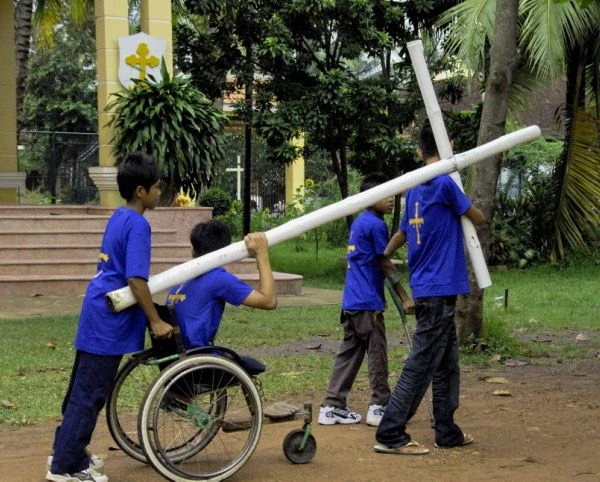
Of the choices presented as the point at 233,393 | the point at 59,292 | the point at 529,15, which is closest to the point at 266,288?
the point at 233,393

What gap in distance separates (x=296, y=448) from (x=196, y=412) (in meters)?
0.71

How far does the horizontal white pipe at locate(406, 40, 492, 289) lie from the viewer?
627 cm

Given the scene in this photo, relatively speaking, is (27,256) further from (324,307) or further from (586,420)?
(586,420)

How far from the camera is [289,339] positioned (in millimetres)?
11031

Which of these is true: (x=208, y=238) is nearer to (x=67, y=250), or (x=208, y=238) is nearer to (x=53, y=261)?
(x=53, y=261)

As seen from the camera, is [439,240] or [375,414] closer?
[439,240]

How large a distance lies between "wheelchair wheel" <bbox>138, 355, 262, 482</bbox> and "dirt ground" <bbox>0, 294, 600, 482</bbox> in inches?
8.0

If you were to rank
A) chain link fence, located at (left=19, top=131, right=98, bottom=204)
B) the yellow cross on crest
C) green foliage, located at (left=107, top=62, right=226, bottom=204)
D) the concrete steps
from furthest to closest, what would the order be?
chain link fence, located at (left=19, top=131, right=98, bottom=204), the yellow cross on crest, green foliage, located at (left=107, top=62, right=226, bottom=204), the concrete steps

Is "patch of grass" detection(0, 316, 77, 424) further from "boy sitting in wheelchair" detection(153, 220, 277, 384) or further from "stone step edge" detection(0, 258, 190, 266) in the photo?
"stone step edge" detection(0, 258, 190, 266)

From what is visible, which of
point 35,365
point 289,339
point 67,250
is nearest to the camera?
point 35,365

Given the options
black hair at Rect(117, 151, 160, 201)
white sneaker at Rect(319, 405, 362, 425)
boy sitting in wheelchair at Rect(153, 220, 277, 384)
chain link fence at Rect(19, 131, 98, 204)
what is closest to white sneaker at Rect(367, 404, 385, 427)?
white sneaker at Rect(319, 405, 362, 425)

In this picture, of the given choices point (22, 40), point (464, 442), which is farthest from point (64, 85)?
point (464, 442)

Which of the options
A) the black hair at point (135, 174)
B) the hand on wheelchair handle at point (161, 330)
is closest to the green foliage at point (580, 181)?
the black hair at point (135, 174)

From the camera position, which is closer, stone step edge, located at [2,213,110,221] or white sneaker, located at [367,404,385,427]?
white sneaker, located at [367,404,385,427]
